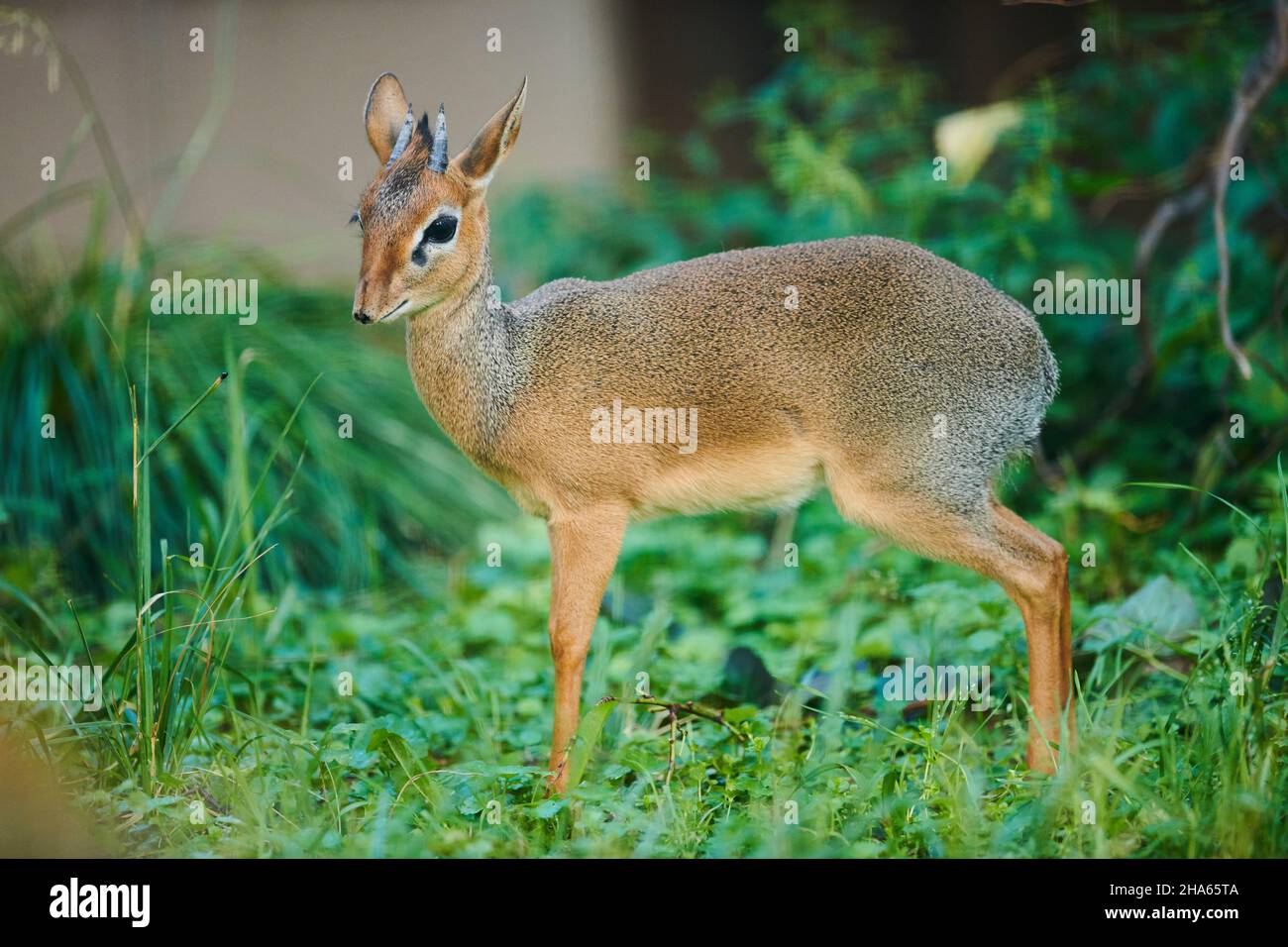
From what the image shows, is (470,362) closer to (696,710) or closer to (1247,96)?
(696,710)

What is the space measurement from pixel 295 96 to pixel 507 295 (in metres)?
1.49

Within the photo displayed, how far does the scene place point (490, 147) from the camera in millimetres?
3572

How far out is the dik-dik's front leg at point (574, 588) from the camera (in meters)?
3.71

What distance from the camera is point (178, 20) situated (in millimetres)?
5488

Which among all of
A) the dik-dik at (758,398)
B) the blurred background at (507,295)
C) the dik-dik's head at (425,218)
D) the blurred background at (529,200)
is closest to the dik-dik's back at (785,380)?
the dik-dik at (758,398)

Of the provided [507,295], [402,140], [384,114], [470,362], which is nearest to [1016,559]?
[470,362]

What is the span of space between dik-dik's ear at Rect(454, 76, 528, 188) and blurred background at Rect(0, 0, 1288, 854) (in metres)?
1.14

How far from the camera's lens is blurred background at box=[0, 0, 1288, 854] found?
4.82 m

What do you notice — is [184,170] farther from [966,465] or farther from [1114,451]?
[1114,451]

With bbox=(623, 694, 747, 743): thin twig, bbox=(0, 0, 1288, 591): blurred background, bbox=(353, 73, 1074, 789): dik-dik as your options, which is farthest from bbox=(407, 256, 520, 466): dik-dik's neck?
bbox=(0, 0, 1288, 591): blurred background

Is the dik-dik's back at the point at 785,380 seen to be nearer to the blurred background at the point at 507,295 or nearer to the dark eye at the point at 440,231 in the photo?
the dark eye at the point at 440,231

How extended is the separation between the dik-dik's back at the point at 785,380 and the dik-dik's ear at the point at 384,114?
2.04 ft
